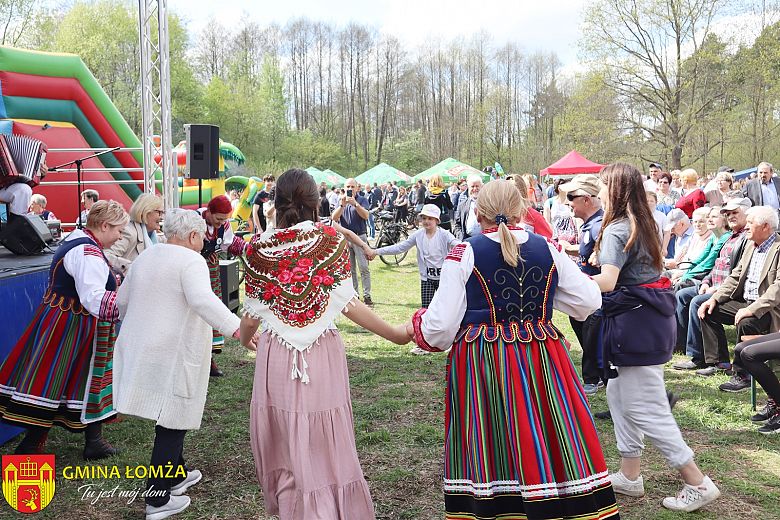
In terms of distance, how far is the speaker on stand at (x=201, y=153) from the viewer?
7.87m

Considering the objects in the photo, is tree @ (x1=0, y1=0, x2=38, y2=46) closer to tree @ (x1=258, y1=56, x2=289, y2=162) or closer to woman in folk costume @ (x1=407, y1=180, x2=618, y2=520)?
tree @ (x1=258, y1=56, x2=289, y2=162)

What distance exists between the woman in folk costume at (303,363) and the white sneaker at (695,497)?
5.60 ft

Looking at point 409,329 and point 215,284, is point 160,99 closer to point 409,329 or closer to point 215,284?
point 215,284

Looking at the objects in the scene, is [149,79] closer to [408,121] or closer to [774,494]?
[774,494]

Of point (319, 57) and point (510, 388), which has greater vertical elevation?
point (319, 57)

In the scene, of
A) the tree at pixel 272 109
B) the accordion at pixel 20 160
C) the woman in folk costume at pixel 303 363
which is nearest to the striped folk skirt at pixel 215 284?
the accordion at pixel 20 160

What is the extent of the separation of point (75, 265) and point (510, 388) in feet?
8.64

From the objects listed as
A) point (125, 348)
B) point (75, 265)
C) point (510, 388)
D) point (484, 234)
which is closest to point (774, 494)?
point (510, 388)

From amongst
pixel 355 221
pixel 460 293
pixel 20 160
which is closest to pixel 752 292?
pixel 460 293

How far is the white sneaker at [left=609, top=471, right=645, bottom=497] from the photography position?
3.67 m

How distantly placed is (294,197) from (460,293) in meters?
0.86

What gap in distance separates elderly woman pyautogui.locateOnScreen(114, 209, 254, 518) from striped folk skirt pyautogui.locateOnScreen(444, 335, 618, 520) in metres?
1.35

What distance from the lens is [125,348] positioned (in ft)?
11.1

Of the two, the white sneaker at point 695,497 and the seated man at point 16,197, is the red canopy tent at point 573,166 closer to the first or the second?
the seated man at point 16,197
